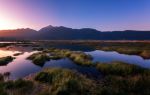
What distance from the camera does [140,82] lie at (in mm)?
20250

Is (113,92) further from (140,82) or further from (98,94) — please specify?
(140,82)

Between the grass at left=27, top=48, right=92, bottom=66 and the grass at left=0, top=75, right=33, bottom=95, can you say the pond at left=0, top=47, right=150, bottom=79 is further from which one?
the grass at left=0, top=75, right=33, bottom=95

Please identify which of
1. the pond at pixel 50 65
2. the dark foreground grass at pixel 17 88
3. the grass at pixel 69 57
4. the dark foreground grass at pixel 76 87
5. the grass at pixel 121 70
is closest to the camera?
the dark foreground grass at pixel 76 87

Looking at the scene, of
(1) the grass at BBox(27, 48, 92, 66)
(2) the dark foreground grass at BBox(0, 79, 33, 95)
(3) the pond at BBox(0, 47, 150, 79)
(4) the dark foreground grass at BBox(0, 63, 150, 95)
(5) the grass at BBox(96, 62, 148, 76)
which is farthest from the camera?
(1) the grass at BBox(27, 48, 92, 66)

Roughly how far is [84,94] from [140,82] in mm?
6345

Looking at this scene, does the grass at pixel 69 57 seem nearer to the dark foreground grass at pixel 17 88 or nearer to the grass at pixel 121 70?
the grass at pixel 121 70

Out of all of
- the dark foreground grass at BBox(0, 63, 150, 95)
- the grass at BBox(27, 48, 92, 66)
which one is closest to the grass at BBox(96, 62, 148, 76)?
the grass at BBox(27, 48, 92, 66)

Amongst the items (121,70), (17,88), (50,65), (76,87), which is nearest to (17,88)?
(17,88)

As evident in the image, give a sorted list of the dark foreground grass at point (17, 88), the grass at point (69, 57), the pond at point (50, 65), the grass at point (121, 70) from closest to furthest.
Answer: the dark foreground grass at point (17, 88), the grass at point (121, 70), the pond at point (50, 65), the grass at point (69, 57)

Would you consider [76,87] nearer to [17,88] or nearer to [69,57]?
[17,88]

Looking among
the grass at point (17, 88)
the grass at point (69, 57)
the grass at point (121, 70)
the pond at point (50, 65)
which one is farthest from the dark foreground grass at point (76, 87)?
the grass at point (69, 57)

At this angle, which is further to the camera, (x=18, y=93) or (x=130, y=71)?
(x=130, y=71)

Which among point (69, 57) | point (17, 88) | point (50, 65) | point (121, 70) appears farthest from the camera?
point (69, 57)

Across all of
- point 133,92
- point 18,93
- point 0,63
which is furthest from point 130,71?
point 0,63
